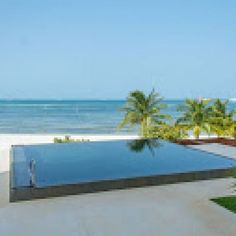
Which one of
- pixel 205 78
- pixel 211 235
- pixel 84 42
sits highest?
pixel 84 42

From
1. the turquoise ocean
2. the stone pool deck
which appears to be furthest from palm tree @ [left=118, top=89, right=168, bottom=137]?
the stone pool deck

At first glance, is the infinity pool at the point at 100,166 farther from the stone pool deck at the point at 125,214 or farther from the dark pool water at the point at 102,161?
the stone pool deck at the point at 125,214

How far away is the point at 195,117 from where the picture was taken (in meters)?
15.0

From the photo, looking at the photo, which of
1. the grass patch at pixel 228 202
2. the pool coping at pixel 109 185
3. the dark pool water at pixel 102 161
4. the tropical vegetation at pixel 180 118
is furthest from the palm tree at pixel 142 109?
the grass patch at pixel 228 202

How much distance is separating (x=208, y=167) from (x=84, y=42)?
152 feet

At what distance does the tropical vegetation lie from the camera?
1506 cm

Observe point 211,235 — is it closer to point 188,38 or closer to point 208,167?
point 208,167

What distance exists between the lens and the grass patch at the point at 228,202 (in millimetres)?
7014

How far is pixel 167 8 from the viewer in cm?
2838

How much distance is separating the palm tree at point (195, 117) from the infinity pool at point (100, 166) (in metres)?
1.86

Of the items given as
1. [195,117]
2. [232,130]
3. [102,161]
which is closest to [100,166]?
[102,161]

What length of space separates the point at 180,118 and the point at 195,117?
0.63 meters

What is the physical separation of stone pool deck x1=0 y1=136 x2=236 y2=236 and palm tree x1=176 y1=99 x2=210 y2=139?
6880 mm

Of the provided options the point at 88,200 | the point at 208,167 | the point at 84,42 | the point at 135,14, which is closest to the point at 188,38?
the point at 135,14
